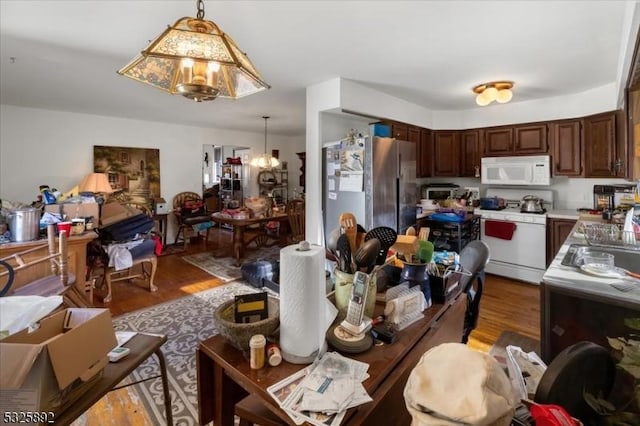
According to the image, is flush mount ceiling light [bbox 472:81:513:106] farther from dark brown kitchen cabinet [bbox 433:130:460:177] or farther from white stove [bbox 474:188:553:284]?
white stove [bbox 474:188:553:284]

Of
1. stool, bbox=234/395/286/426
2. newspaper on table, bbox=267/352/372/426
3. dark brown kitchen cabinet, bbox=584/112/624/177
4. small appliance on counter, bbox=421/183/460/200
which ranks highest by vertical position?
dark brown kitchen cabinet, bbox=584/112/624/177

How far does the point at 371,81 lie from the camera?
326cm

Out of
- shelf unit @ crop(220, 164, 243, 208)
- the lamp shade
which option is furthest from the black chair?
shelf unit @ crop(220, 164, 243, 208)

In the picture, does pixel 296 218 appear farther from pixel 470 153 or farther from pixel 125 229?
pixel 470 153

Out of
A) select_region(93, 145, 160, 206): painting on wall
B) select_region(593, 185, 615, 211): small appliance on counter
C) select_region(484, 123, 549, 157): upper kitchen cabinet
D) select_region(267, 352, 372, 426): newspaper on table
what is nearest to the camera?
select_region(267, 352, 372, 426): newspaper on table

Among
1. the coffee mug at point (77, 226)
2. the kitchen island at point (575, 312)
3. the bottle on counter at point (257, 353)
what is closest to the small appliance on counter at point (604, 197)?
the kitchen island at point (575, 312)

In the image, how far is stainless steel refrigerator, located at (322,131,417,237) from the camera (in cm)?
309

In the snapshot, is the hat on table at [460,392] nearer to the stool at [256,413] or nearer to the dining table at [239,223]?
the stool at [256,413]

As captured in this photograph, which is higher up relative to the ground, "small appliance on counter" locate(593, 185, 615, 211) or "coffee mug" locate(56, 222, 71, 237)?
"small appliance on counter" locate(593, 185, 615, 211)

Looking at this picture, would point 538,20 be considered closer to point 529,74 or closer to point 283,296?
point 529,74

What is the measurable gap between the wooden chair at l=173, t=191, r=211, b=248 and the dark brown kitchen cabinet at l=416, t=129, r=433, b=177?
149 inches

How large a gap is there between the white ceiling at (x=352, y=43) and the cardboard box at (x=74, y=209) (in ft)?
4.20

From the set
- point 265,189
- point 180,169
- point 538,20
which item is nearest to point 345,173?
point 538,20

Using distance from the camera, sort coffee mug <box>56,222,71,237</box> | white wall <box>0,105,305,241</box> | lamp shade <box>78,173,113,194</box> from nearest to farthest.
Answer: coffee mug <box>56,222,71,237</box>, white wall <box>0,105,305,241</box>, lamp shade <box>78,173,113,194</box>
